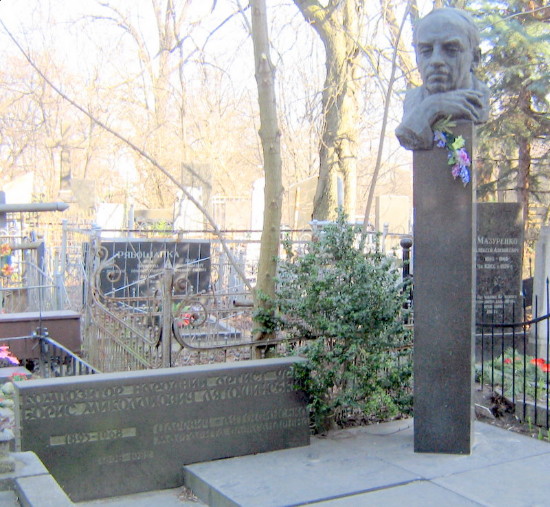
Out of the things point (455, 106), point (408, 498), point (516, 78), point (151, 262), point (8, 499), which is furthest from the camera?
point (516, 78)

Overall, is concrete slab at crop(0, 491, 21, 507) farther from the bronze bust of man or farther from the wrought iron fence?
the wrought iron fence

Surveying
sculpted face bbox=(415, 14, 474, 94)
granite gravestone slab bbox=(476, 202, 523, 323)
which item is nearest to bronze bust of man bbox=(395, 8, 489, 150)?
sculpted face bbox=(415, 14, 474, 94)

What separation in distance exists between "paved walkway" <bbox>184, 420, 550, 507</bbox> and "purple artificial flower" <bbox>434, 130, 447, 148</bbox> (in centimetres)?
223

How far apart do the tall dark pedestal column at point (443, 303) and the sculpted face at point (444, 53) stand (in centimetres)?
34

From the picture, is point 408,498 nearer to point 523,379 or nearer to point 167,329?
point 167,329

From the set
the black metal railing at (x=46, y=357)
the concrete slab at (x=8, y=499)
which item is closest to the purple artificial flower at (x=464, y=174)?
the concrete slab at (x=8, y=499)

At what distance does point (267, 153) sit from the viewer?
6594mm

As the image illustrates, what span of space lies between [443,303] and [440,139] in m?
1.17

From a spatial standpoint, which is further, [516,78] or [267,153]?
[516,78]

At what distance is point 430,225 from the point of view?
514 cm

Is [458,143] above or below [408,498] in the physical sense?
above

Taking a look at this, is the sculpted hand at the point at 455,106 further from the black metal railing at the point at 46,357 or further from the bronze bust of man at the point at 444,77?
the black metal railing at the point at 46,357

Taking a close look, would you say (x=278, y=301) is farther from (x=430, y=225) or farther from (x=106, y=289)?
(x=106, y=289)

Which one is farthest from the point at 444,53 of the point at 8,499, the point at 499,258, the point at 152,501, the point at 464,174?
the point at 499,258
